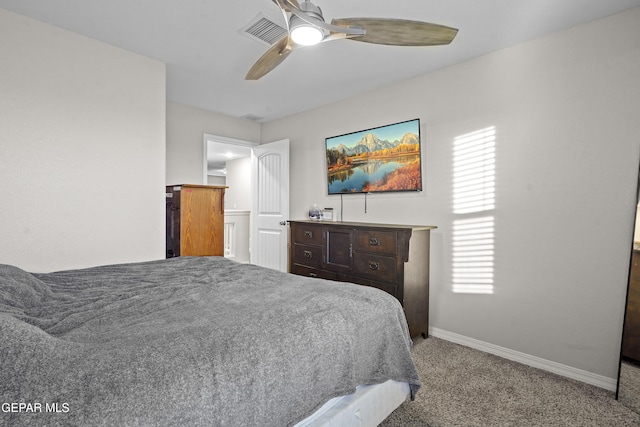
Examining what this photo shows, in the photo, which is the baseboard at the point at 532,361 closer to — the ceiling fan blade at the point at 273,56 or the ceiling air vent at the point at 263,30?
the ceiling fan blade at the point at 273,56

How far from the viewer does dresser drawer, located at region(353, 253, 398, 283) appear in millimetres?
2730

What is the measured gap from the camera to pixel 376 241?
2.84 metres

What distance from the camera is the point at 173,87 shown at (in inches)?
139

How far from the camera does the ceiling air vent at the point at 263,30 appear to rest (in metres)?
2.25

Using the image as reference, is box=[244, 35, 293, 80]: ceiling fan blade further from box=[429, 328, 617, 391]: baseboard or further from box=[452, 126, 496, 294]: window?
box=[429, 328, 617, 391]: baseboard

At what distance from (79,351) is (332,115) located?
11.9ft

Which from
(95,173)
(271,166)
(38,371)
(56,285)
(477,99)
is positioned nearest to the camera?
(38,371)

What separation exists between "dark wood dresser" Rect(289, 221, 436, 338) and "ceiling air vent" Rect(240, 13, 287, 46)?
1780mm

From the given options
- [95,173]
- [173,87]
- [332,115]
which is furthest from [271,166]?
[95,173]

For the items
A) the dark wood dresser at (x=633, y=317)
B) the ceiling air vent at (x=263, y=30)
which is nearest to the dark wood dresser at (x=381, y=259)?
the dark wood dresser at (x=633, y=317)

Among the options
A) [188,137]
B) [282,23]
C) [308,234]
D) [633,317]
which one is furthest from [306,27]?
[188,137]

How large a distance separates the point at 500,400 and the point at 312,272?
198 cm

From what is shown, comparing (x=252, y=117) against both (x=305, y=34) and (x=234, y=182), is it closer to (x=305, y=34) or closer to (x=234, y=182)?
(x=305, y=34)

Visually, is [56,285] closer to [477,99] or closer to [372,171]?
[372,171]
